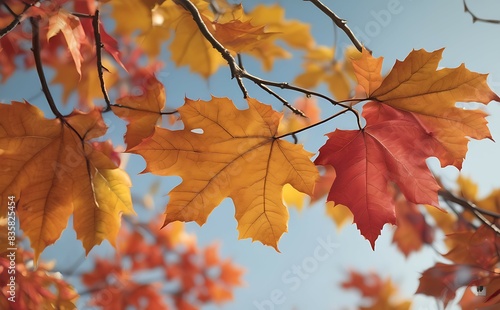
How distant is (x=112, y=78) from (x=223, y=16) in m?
1.29

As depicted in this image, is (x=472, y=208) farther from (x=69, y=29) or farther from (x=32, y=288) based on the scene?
(x=32, y=288)

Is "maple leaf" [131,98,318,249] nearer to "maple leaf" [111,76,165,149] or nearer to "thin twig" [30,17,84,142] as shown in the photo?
"maple leaf" [111,76,165,149]

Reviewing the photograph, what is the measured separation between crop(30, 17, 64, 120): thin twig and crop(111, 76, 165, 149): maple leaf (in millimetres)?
120

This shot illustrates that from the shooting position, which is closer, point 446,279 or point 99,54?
point 99,54

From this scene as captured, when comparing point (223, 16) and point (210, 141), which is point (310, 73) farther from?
point (210, 141)

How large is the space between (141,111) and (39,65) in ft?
0.73

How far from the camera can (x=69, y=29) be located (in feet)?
3.06

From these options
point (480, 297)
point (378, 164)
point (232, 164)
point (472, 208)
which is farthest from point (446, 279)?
point (232, 164)

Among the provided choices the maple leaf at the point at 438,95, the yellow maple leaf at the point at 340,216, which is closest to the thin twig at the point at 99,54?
the maple leaf at the point at 438,95

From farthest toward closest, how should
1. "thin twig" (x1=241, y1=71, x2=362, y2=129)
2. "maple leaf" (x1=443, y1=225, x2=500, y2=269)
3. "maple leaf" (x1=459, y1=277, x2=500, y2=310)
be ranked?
"maple leaf" (x1=443, y1=225, x2=500, y2=269), "maple leaf" (x1=459, y1=277, x2=500, y2=310), "thin twig" (x1=241, y1=71, x2=362, y2=129)

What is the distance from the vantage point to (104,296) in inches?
86.5

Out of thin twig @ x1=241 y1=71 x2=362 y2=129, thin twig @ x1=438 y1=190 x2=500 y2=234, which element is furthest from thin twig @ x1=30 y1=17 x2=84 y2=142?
thin twig @ x1=438 y1=190 x2=500 y2=234

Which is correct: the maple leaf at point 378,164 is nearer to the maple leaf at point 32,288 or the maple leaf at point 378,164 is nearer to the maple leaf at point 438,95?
the maple leaf at point 438,95

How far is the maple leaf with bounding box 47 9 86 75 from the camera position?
→ 891 mm
